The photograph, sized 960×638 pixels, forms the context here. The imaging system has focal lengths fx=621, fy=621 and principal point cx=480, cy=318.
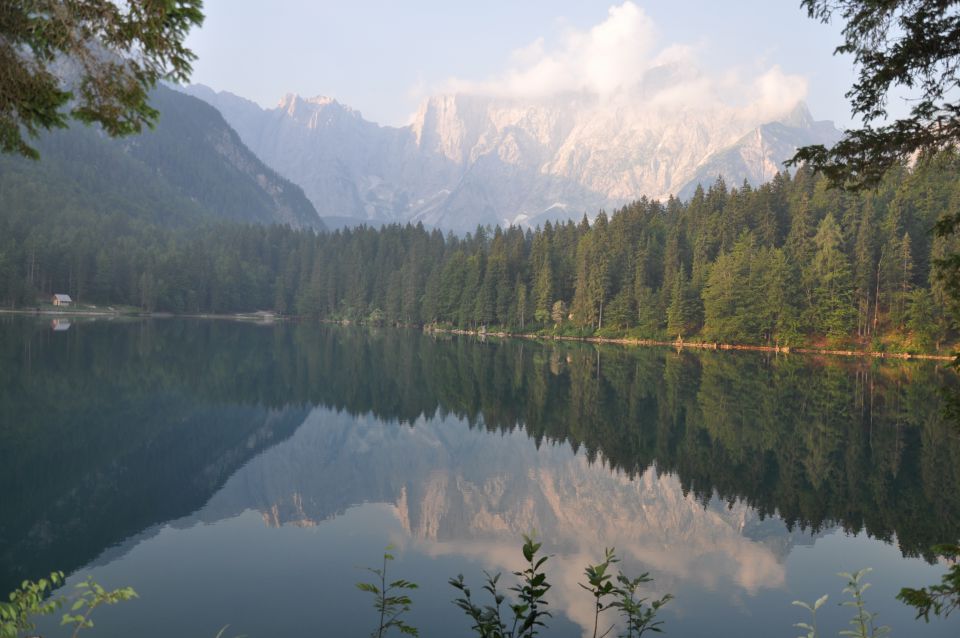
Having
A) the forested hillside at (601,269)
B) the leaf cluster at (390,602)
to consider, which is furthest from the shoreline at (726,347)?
the leaf cluster at (390,602)

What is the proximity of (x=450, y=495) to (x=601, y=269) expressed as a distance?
8032 centimetres

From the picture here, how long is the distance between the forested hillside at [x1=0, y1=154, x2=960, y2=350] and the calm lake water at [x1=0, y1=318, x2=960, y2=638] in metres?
16.5

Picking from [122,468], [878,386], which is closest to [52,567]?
[122,468]

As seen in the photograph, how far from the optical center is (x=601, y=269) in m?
95.6

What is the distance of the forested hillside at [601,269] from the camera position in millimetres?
74375

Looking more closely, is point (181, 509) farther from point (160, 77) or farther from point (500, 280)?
point (500, 280)

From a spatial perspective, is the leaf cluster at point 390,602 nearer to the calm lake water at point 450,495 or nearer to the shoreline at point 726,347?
the calm lake water at point 450,495

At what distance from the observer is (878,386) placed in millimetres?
41344

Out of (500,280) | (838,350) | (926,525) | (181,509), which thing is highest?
(500,280)

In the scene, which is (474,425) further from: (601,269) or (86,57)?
(601,269)

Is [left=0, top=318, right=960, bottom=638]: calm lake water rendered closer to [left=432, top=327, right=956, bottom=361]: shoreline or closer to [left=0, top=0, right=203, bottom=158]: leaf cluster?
[left=0, top=0, right=203, bottom=158]: leaf cluster

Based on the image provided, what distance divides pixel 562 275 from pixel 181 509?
9427 centimetres

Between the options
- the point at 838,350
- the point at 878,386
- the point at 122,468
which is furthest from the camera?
the point at 838,350

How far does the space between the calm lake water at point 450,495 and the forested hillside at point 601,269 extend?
54.2 ft
